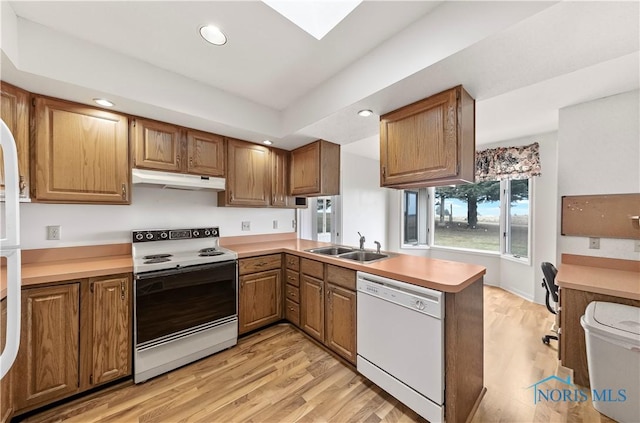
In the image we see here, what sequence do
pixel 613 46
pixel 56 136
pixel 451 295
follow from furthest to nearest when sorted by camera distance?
pixel 56 136
pixel 451 295
pixel 613 46

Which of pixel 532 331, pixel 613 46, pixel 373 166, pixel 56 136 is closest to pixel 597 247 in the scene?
pixel 532 331

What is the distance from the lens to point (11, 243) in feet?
2.79

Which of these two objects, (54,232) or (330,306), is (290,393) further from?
(54,232)

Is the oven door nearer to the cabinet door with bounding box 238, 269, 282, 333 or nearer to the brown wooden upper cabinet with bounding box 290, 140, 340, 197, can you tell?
the cabinet door with bounding box 238, 269, 282, 333

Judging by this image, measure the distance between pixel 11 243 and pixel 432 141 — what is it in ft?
7.33

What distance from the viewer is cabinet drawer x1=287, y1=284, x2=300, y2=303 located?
101 inches

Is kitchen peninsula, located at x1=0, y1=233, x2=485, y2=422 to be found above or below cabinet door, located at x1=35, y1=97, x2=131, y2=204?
below

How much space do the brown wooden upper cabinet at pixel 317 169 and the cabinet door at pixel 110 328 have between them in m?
1.92

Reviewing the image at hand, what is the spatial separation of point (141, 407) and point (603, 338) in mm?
3022

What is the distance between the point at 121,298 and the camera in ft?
5.83

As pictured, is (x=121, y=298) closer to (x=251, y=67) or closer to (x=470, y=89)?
(x=251, y=67)

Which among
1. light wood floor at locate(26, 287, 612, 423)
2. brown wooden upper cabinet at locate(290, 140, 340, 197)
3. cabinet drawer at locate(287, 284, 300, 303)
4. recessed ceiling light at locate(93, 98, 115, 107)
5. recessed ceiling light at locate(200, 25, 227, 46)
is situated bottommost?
light wood floor at locate(26, 287, 612, 423)

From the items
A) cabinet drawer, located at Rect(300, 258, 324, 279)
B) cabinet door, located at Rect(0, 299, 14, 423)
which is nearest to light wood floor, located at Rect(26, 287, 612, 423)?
cabinet door, located at Rect(0, 299, 14, 423)

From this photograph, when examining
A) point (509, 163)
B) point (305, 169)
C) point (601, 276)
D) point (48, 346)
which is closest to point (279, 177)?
point (305, 169)
